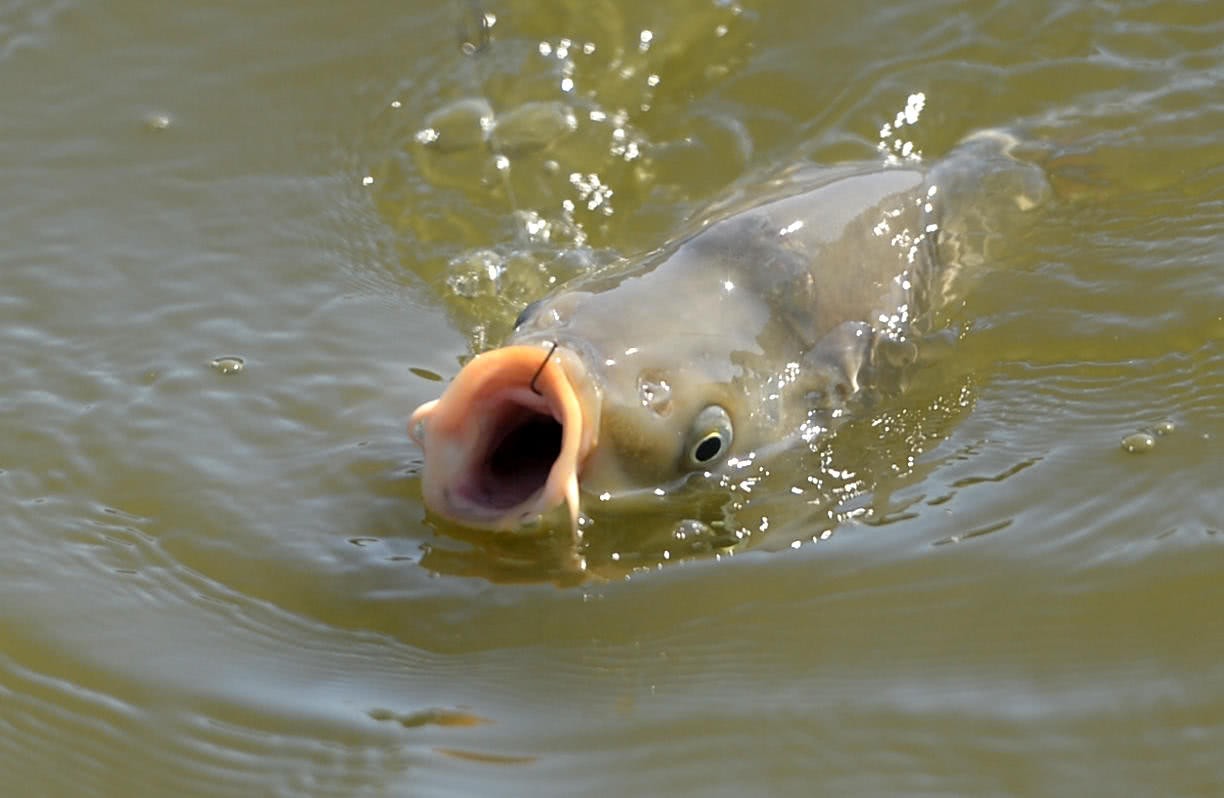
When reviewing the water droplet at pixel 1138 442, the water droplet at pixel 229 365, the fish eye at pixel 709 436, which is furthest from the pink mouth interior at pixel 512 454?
the water droplet at pixel 1138 442

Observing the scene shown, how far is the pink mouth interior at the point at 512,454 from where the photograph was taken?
3.27m

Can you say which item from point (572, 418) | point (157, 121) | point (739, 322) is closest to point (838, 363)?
point (739, 322)

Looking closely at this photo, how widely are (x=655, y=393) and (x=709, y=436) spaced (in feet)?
0.62

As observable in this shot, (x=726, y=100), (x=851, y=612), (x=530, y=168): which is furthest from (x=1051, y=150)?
(x=851, y=612)

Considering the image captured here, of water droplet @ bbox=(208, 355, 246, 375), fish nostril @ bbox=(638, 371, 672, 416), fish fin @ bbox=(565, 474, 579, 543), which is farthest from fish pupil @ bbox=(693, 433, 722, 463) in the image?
water droplet @ bbox=(208, 355, 246, 375)

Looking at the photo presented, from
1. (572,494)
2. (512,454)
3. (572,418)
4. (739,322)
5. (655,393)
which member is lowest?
(572,494)

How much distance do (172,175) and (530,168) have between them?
1.13 m

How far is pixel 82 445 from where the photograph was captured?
12.4 ft

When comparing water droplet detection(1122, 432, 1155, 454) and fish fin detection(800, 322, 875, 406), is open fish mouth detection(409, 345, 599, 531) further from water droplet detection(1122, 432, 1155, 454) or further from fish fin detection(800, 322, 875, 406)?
water droplet detection(1122, 432, 1155, 454)

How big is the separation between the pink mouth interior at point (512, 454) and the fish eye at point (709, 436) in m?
0.30

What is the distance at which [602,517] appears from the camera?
11.5ft

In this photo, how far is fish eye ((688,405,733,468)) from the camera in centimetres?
355

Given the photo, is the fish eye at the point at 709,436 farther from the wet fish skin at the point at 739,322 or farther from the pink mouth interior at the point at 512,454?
the pink mouth interior at the point at 512,454

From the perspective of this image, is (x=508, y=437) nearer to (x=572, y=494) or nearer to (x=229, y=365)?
(x=572, y=494)
